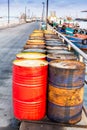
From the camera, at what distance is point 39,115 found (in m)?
4.22

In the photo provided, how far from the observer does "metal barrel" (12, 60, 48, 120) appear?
155 inches

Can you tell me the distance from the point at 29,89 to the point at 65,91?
1.94 ft

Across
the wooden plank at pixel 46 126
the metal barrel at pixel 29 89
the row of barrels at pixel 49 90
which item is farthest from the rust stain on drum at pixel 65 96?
the wooden plank at pixel 46 126

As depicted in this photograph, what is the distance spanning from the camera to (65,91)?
3957 millimetres

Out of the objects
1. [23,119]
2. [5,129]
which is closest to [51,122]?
[23,119]

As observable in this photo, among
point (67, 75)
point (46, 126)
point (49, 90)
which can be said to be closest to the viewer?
point (67, 75)

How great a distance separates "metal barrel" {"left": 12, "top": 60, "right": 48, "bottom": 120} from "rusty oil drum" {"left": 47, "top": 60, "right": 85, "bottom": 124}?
0.49 feet

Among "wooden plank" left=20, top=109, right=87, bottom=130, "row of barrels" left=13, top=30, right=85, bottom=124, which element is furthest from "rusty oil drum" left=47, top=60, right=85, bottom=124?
"wooden plank" left=20, top=109, right=87, bottom=130

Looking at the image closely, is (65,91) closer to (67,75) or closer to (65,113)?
(67,75)

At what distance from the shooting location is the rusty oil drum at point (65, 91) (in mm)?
3910

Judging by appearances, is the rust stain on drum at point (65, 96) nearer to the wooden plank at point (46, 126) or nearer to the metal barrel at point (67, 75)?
the metal barrel at point (67, 75)

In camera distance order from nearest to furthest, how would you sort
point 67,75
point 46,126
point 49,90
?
1. point 67,75
2. point 46,126
3. point 49,90

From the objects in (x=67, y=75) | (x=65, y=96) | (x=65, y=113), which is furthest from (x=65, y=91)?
(x=65, y=113)

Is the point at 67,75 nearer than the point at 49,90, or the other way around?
the point at 67,75
